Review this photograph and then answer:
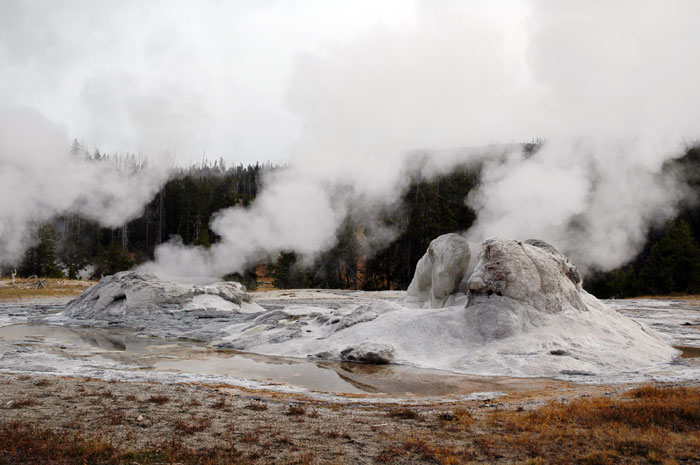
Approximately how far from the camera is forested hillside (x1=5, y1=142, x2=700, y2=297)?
41.2 m

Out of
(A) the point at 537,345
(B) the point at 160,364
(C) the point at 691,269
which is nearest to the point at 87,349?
(B) the point at 160,364

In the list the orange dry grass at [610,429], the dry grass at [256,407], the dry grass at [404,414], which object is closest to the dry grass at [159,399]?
the dry grass at [256,407]

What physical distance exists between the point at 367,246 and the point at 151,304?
35.4 metres

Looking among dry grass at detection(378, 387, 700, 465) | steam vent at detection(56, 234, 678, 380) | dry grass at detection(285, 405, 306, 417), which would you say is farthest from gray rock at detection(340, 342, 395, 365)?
dry grass at detection(378, 387, 700, 465)

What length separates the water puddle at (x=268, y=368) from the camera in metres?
10.0

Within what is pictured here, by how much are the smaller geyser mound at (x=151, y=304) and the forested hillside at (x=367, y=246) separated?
73.1 feet

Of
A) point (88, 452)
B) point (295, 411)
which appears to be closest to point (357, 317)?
point (295, 411)

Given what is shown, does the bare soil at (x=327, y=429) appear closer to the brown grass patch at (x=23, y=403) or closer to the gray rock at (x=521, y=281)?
the brown grass patch at (x=23, y=403)

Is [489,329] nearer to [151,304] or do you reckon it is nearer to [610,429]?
[610,429]

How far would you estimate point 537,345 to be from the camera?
1227cm

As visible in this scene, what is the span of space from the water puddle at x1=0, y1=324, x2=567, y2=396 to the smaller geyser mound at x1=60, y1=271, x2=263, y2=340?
3.35m

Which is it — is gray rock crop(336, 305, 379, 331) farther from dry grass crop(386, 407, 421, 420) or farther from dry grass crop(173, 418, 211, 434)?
dry grass crop(173, 418, 211, 434)

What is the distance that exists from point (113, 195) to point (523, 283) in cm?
5944

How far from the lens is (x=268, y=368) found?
1255 cm
